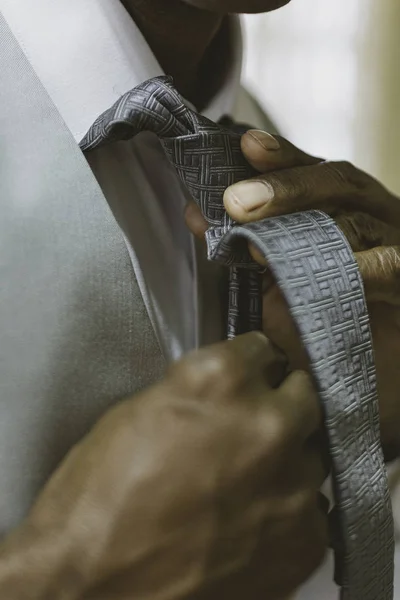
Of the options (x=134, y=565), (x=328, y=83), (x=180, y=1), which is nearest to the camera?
(x=134, y=565)

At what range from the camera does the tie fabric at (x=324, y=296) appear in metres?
0.31

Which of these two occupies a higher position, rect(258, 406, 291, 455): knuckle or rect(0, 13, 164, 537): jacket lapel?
rect(0, 13, 164, 537): jacket lapel

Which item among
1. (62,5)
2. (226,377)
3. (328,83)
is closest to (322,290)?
(226,377)

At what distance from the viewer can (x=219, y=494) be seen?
0.95ft

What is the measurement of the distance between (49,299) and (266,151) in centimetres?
15

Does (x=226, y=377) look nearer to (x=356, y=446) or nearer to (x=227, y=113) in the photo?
(x=356, y=446)

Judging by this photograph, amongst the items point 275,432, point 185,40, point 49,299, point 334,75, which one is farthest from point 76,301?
point 334,75

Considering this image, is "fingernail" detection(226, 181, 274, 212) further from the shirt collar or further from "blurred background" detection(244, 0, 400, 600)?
"blurred background" detection(244, 0, 400, 600)

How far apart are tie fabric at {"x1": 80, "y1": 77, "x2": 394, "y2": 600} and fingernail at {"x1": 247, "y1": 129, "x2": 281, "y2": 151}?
0.04ft

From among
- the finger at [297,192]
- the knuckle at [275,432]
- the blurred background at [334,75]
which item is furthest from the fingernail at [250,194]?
the blurred background at [334,75]

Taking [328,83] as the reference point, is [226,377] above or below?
below

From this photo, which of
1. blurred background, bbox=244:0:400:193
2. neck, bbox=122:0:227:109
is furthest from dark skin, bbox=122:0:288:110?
blurred background, bbox=244:0:400:193

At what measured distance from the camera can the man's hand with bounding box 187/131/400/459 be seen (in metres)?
0.36

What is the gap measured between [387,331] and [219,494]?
200 mm
